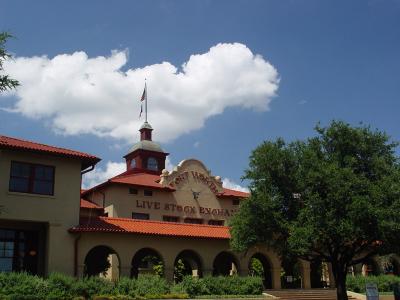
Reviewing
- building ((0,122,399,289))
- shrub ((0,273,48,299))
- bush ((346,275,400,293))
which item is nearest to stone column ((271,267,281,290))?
building ((0,122,399,289))

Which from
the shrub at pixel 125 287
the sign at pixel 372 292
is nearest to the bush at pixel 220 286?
the shrub at pixel 125 287

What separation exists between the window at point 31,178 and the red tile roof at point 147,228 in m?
2.69

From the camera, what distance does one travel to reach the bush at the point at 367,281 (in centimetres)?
3488

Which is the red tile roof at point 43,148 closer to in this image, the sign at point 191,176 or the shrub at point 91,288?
the shrub at point 91,288

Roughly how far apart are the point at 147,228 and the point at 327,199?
10292mm

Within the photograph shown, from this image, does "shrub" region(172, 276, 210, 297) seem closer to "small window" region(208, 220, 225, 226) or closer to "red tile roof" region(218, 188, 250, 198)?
"small window" region(208, 220, 225, 226)

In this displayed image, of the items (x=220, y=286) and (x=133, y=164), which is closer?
(x=220, y=286)

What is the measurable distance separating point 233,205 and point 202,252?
460 inches

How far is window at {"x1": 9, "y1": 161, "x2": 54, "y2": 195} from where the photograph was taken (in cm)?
2716

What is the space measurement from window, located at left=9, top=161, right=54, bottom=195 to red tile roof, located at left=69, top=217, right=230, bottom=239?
8.82 ft

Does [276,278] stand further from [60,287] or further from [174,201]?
[60,287]

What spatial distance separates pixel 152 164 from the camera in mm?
52125

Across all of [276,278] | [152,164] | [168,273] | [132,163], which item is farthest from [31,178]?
[132,163]

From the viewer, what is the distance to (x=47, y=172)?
92.7 feet
